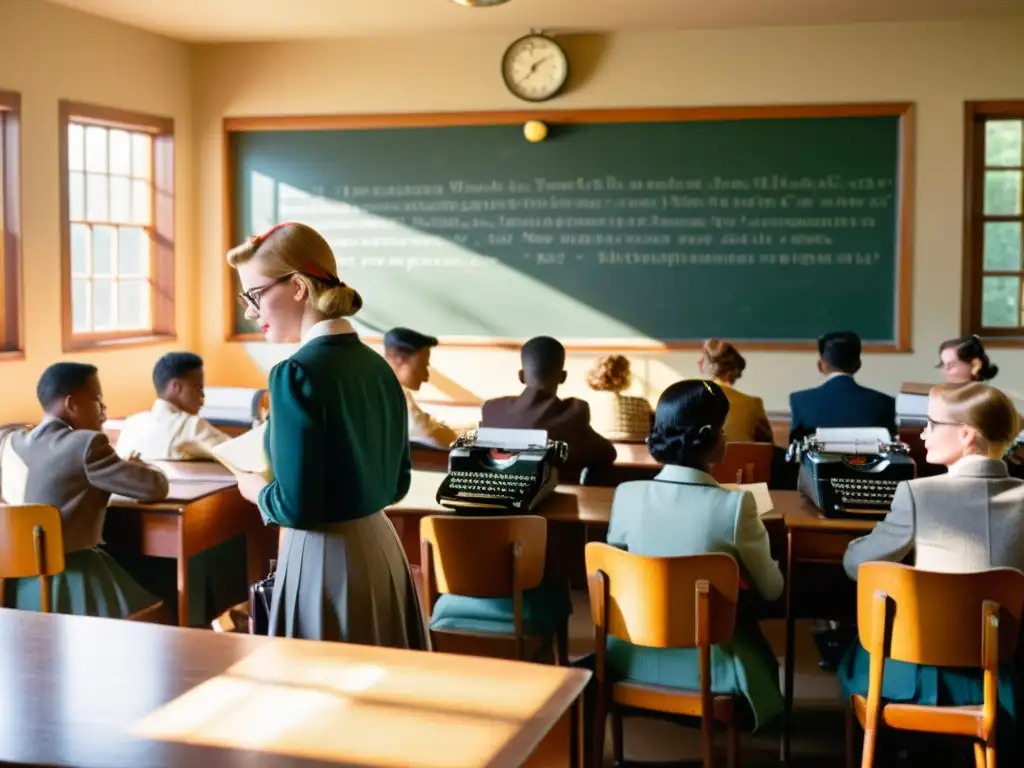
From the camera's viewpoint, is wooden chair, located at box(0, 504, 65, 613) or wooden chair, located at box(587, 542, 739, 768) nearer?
wooden chair, located at box(587, 542, 739, 768)

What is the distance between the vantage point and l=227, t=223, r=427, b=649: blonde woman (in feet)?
6.56

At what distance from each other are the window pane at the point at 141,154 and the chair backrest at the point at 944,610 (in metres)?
5.00

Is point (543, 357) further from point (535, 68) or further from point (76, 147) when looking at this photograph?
point (76, 147)

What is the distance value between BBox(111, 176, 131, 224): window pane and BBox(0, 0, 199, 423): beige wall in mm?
396

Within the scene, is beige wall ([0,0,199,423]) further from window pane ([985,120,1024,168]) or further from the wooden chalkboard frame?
window pane ([985,120,1024,168])

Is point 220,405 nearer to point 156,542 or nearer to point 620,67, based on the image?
point 156,542

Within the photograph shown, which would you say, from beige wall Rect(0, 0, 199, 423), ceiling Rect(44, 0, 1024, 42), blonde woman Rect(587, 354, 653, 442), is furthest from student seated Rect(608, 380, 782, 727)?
beige wall Rect(0, 0, 199, 423)

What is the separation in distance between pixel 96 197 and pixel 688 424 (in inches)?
170

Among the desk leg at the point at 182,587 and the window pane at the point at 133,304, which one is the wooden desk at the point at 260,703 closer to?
the desk leg at the point at 182,587

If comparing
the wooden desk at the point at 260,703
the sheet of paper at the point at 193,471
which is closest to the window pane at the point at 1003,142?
the sheet of paper at the point at 193,471

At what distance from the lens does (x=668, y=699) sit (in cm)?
259

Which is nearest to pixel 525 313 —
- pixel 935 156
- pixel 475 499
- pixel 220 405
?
pixel 220 405

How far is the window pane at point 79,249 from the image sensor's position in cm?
581

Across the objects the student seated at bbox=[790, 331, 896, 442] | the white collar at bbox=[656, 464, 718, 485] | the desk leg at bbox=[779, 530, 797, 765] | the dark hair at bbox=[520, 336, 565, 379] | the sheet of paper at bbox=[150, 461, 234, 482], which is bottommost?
the desk leg at bbox=[779, 530, 797, 765]
